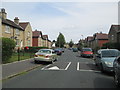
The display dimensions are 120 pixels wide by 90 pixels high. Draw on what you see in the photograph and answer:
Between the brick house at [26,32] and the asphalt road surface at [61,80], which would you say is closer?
the asphalt road surface at [61,80]

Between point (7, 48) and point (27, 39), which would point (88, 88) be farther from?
point (27, 39)

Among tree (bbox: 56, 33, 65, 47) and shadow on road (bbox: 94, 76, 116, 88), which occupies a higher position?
tree (bbox: 56, 33, 65, 47)

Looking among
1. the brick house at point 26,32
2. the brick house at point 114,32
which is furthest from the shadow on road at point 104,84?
the brick house at point 26,32

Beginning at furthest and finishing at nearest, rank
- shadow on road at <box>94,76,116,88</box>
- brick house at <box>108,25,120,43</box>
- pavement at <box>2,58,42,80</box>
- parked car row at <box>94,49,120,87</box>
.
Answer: brick house at <box>108,25,120,43</box>, pavement at <box>2,58,42,80</box>, parked car row at <box>94,49,120,87</box>, shadow on road at <box>94,76,116,88</box>

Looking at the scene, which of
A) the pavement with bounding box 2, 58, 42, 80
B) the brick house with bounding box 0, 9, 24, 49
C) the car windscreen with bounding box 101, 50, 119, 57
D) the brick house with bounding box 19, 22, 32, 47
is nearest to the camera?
the pavement with bounding box 2, 58, 42, 80

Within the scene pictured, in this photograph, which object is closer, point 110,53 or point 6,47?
point 110,53

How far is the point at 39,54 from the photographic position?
1587cm

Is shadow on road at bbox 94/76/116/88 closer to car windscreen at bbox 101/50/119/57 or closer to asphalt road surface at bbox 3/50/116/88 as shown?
asphalt road surface at bbox 3/50/116/88

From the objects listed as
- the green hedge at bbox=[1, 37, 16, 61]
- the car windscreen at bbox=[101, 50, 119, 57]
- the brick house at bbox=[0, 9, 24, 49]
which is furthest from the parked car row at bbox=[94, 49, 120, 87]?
the brick house at bbox=[0, 9, 24, 49]

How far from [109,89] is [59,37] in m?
102

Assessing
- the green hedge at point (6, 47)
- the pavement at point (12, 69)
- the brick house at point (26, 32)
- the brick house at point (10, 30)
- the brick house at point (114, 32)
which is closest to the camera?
the pavement at point (12, 69)

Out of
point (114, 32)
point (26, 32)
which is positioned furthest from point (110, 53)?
point (26, 32)

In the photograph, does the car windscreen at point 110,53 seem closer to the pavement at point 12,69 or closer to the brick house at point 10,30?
the pavement at point 12,69

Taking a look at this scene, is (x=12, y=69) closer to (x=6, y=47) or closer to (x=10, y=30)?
(x=6, y=47)
